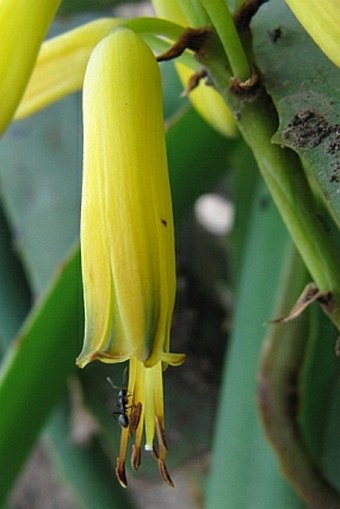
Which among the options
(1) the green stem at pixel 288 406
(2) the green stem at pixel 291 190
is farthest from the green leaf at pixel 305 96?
(1) the green stem at pixel 288 406

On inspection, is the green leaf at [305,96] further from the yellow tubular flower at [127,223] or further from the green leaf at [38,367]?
the green leaf at [38,367]

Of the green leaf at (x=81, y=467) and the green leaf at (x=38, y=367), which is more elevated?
the green leaf at (x=38, y=367)

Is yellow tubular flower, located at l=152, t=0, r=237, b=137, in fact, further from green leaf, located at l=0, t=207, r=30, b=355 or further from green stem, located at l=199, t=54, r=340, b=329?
green leaf, located at l=0, t=207, r=30, b=355

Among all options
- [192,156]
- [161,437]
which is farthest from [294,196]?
[192,156]

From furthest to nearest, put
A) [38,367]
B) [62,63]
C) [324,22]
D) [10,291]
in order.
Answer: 1. [10,291]
2. [38,367]
3. [62,63]
4. [324,22]

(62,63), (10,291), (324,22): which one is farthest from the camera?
(10,291)

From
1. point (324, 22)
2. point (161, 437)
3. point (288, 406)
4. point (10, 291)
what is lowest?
point (10, 291)

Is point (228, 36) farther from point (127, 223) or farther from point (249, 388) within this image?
point (249, 388)
